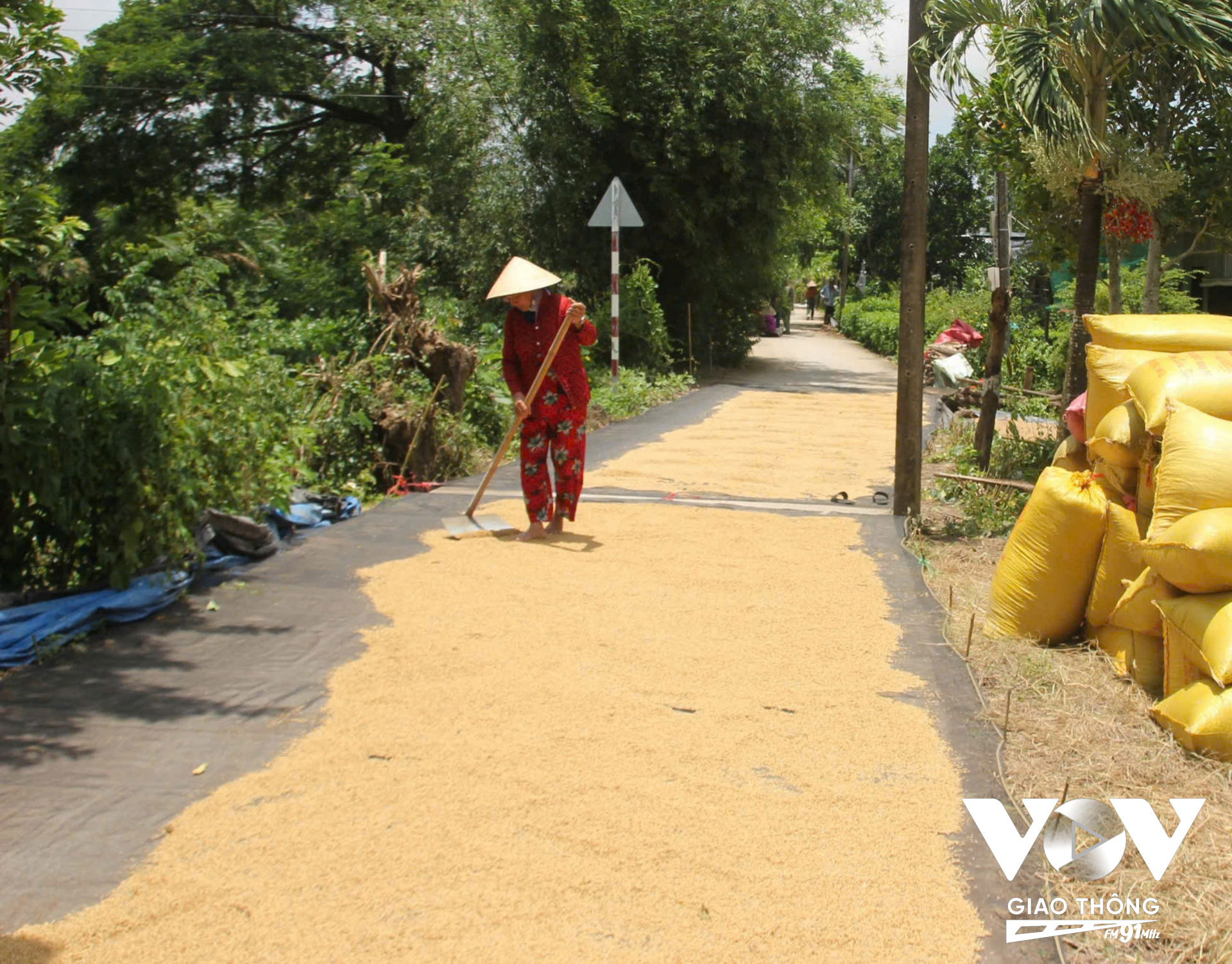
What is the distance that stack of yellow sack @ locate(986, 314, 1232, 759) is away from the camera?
393 centimetres

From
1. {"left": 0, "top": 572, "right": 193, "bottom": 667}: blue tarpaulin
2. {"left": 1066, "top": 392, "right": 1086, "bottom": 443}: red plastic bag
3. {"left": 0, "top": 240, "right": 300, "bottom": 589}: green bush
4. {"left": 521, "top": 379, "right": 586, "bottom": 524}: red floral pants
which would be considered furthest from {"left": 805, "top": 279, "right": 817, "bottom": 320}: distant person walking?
{"left": 0, "top": 572, "right": 193, "bottom": 667}: blue tarpaulin

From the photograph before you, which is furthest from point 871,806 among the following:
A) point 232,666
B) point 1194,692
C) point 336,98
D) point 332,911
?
point 336,98

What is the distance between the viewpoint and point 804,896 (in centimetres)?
298

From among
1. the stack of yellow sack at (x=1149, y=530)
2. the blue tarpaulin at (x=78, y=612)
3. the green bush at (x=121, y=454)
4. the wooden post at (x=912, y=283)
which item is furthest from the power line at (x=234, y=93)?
the stack of yellow sack at (x=1149, y=530)

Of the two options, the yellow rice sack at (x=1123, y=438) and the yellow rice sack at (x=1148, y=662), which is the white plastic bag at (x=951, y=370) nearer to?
the yellow rice sack at (x=1123, y=438)

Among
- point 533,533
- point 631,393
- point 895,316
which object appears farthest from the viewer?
point 895,316

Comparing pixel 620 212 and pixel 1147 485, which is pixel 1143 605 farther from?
pixel 620 212

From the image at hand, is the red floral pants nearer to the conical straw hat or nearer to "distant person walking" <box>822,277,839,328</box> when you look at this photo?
the conical straw hat

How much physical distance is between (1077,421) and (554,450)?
2.93 meters

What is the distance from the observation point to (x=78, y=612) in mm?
5027

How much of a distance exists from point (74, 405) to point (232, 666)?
136cm

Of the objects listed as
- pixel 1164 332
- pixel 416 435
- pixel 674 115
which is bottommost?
pixel 416 435

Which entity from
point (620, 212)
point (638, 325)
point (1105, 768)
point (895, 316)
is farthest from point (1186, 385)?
point (895, 316)

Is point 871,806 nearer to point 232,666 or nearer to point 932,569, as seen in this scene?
point 232,666
